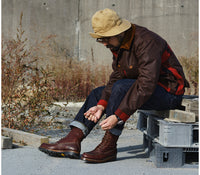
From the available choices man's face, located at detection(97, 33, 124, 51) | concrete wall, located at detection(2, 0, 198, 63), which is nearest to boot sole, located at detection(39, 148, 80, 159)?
man's face, located at detection(97, 33, 124, 51)

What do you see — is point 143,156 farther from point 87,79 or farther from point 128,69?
point 87,79

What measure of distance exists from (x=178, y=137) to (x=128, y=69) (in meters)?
0.60

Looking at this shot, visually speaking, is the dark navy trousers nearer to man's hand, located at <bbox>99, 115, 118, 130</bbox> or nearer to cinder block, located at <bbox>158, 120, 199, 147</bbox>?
man's hand, located at <bbox>99, 115, 118, 130</bbox>

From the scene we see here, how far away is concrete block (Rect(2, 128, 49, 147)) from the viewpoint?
2.87 metres

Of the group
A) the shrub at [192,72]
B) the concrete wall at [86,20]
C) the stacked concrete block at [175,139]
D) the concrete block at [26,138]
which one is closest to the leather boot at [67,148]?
the concrete block at [26,138]

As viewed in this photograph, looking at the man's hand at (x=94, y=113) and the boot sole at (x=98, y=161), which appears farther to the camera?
the man's hand at (x=94, y=113)

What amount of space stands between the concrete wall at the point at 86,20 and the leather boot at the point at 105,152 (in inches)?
305

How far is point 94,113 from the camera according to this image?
2.60 meters

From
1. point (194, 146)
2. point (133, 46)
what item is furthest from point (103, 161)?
point (133, 46)

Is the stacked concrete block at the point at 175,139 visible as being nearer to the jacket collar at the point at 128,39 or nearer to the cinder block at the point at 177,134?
the cinder block at the point at 177,134

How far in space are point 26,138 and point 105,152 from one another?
0.87 meters

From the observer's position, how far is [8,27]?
11430mm

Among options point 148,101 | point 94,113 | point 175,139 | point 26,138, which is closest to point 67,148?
point 94,113

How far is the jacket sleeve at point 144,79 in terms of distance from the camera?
225 centimetres
